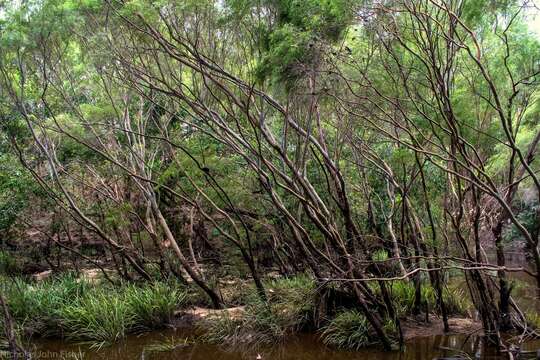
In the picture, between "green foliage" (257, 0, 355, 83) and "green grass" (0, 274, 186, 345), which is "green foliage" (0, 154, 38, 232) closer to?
"green grass" (0, 274, 186, 345)

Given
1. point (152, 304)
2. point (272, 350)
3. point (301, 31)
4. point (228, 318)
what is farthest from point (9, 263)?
point (301, 31)

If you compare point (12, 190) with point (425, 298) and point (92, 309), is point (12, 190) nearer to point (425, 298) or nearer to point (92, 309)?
point (92, 309)

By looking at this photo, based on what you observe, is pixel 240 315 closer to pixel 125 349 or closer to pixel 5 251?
pixel 125 349

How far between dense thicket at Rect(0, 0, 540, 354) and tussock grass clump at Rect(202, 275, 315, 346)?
1.78ft

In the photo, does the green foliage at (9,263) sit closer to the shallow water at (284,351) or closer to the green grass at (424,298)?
the shallow water at (284,351)

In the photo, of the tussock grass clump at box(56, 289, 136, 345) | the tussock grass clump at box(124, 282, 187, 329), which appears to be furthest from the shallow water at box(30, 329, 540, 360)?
the tussock grass clump at box(124, 282, 187, 329)

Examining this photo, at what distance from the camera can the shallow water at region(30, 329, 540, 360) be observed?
737cm

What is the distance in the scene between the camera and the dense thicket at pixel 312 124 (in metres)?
6.64

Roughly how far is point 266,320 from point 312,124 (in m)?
3.84

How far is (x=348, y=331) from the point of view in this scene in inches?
311

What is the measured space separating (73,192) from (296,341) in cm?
853

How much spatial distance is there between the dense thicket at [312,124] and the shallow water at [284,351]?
465 millimetres

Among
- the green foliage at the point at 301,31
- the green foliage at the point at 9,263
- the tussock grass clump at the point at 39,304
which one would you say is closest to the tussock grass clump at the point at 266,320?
the tussock grass clump at the point at 39,304

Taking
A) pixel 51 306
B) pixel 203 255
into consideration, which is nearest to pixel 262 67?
pixel 51 306
